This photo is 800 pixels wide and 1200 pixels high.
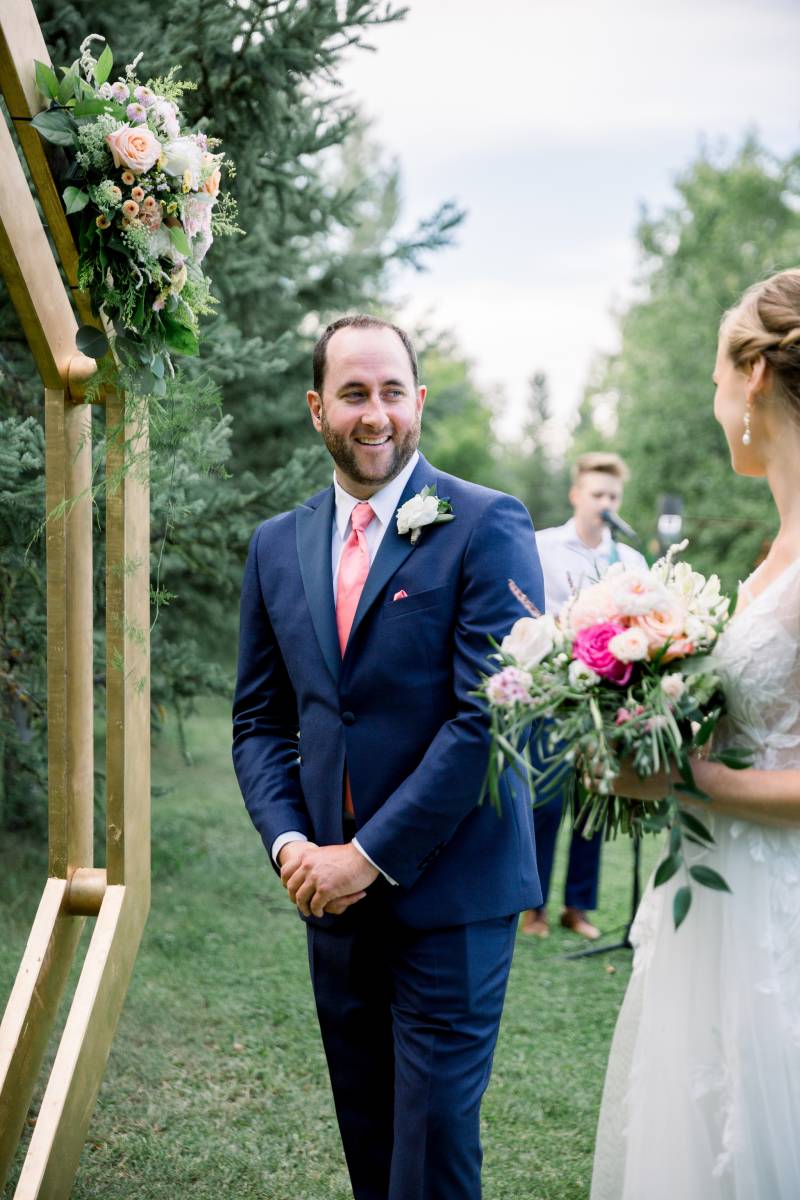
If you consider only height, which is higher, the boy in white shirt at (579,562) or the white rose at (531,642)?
the white rose at (531,642)

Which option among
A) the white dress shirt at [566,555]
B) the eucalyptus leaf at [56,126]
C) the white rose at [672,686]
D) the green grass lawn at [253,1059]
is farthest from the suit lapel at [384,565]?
the white dress shirt at [566,555]

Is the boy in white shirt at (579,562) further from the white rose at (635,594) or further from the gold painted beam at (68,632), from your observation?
the white rose at (635,594)

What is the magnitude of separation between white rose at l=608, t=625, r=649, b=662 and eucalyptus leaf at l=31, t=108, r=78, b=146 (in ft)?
5.69

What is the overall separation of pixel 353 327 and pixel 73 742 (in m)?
1.40

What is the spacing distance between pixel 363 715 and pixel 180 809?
23.0ft

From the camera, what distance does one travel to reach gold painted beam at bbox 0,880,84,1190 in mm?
2863

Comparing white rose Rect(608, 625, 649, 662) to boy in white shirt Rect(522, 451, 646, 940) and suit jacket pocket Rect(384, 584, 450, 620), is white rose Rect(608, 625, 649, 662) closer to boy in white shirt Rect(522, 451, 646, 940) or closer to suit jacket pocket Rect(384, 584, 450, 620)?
suit jacket pocket Rect(384, 584, 450, 620)

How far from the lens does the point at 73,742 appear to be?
310 centimetres

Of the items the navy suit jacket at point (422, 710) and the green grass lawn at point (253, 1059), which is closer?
the navy suit jacket at point (422, 710)

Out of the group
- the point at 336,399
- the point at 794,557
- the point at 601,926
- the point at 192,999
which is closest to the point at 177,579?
the point at 192,999

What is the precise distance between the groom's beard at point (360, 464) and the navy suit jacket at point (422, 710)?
0.07 m

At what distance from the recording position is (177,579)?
6.39m

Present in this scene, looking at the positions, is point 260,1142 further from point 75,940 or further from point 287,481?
point 287,481

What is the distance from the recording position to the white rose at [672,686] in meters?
1.85
